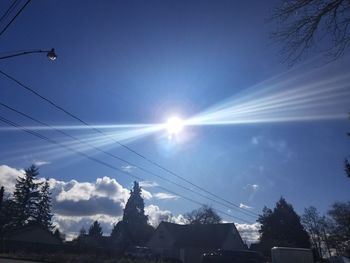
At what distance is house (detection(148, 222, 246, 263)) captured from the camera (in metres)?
53.0

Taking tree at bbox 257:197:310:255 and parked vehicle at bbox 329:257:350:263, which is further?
tree at bbox 257:197:310:255

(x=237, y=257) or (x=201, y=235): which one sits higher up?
(x=201, y=235)

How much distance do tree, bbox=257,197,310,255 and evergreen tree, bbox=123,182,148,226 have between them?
27957mm

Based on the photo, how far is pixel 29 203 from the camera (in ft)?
247

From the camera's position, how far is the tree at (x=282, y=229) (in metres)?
67.1

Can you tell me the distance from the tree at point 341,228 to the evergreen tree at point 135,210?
4065cm

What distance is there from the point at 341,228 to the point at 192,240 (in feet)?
103

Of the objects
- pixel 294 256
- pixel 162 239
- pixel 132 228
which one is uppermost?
pixel 132 228

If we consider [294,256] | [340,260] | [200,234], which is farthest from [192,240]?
[294,256]

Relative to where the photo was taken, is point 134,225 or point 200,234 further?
point 134,225

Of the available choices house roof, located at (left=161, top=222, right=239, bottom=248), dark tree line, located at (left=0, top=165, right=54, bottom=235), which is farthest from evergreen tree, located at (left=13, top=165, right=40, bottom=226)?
house roof, located at (left=161, top=222, right=239, bottom=248)

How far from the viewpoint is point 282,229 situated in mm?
70562

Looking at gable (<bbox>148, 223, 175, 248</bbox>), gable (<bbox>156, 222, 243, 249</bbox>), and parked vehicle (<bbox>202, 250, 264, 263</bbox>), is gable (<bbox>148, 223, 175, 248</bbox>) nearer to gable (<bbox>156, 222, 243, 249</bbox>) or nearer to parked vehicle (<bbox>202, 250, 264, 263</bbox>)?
gable (<bbox>156, 222, 243, 249</bbox>)

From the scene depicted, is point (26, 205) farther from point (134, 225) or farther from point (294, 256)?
point (294, 256)
